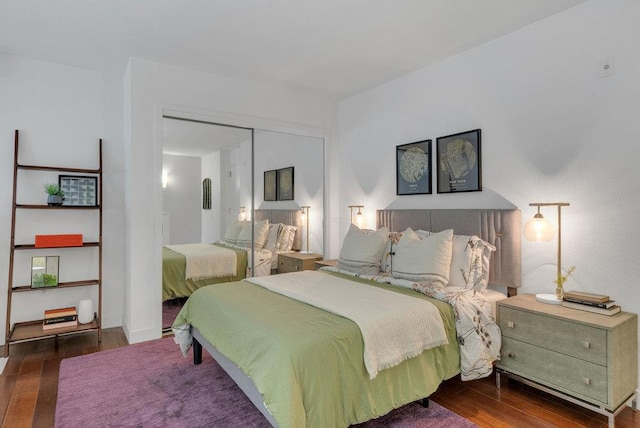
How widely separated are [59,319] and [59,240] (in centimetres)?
71

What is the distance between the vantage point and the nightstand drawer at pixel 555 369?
204 cm

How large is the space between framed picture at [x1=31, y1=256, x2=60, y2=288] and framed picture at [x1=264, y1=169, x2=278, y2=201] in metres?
2.11

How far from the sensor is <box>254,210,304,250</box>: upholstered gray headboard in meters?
4.19

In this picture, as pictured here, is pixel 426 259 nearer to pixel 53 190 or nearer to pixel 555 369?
pixel 555 369

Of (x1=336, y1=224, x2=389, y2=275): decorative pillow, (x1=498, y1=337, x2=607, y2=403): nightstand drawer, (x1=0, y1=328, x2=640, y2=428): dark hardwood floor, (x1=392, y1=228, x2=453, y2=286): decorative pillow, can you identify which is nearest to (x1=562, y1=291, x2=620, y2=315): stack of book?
(x1=498, y1=337, x2=607, y2=403): nightstand drawer

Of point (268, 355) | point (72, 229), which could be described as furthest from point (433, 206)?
point (72, 229)

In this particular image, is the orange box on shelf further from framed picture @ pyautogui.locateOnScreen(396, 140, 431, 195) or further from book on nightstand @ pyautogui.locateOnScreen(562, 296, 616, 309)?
book on nightstand @ pyautogui.locateOnScreen(562, 296, 616, 309)

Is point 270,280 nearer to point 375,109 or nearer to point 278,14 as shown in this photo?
point 278,14

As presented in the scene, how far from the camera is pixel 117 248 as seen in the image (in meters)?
3.75

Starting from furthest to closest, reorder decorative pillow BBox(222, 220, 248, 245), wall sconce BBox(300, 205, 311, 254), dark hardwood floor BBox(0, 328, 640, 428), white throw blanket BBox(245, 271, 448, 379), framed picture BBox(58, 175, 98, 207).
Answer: wall sconce BBox(300, 205, 311, 254)
decorative pillow BBox(222, 220, 248, 245)
framed picture BBox(58, 175, 98, 207)
dark hardwood floor BBox(0, 328, 640, 428)
white throw blanket BBox(245, 271, 448, 379)

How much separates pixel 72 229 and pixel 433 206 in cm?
352

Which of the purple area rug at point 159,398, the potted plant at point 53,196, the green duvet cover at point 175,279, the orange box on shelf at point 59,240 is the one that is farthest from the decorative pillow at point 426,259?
the potted plant at point 53,196

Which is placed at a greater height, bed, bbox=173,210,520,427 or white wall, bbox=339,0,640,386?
white wall, bbox=339,0,640,386

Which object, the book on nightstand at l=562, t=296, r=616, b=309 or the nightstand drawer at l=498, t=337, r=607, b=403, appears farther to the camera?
the book on nightstand at l=562, t=296, r=616, b=309
